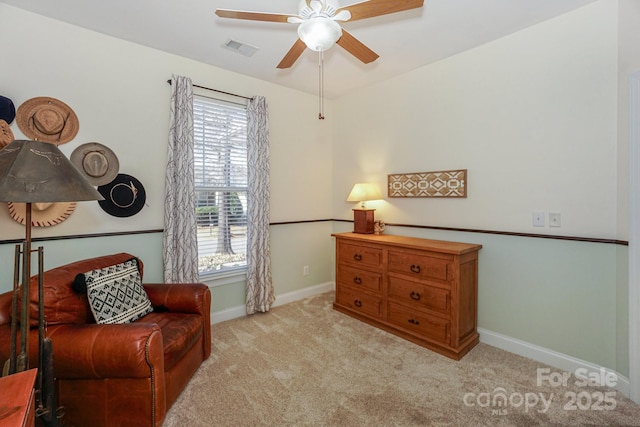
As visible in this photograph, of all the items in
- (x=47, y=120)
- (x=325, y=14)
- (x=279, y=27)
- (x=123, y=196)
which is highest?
(x=279, y=27)

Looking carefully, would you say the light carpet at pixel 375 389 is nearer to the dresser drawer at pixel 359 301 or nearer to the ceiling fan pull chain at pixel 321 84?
the dresser drawer at pixel 359 301

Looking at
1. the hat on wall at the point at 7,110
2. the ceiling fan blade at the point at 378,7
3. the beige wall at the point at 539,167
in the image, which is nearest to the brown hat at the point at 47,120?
the hat on wall at the point at 7,110

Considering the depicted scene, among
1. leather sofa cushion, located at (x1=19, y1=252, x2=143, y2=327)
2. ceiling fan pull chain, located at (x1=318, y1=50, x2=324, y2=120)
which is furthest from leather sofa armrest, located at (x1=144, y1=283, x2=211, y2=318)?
ceiling fan pull chain, located at (x1=318, y1=50, x2=324, y2=120)

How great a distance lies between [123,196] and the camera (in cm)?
256

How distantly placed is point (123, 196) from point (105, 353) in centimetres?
151

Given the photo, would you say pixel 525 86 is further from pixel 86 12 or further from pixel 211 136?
pixel 86 12

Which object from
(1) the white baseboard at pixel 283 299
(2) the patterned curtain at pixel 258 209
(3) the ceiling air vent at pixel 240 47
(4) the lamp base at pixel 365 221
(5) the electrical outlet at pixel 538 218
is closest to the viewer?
(5) the electrical outlet at pixel 538 218

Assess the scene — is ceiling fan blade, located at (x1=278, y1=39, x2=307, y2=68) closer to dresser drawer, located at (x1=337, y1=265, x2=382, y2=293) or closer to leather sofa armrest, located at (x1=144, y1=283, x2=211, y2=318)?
leather sofa armrest, located at (x1=144, y1=283, x2=211, y2=318)

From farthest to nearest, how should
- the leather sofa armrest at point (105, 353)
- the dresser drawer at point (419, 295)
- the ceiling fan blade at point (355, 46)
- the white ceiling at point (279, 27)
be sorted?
the dresser drawer at point (419, 295) < the white ceiling at point (279, 27) < the ceiling fan blade at point (355, 46) < the leather sofa armrest at point (105, 353)

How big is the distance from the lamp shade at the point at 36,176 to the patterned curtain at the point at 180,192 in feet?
4.38

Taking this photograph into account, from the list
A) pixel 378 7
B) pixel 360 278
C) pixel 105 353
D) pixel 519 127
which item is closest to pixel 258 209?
pixel 360 278

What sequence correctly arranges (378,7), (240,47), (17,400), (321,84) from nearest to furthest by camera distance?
(17,400), (378,7), (240,47), (321,84)

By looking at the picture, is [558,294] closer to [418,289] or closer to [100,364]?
[418,289]

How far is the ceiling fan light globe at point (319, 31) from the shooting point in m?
1.65
